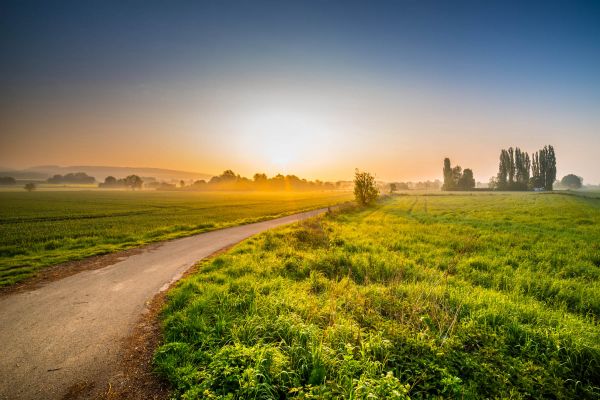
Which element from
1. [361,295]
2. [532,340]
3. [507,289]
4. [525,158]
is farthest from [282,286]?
[525,158]

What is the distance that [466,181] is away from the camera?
131125mm

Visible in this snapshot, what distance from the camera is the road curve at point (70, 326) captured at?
4824 millimetres

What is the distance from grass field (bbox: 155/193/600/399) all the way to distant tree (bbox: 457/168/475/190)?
465 feet

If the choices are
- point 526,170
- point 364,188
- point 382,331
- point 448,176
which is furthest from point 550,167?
point 382,331

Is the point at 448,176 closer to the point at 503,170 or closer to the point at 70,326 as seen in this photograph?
the point at 503,170

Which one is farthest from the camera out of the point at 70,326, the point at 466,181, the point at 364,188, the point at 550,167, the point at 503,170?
the point at 466,181

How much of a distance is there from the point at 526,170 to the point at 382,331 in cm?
15030

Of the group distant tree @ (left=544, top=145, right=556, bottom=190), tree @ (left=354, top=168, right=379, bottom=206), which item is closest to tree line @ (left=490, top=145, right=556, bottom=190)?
distant tree @ (left=544, top=145, right=556, bottom=190)

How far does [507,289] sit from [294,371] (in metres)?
9.32

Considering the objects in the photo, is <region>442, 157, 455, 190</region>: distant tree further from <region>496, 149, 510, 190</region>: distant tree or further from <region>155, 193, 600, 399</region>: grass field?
<region>155, 193, 600, 399</region>: grass field

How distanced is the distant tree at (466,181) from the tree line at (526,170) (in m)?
13.5

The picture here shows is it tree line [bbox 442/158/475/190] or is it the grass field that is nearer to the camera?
the grass field

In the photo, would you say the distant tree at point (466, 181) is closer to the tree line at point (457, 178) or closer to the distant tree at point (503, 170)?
the tree line at point (457, 178)

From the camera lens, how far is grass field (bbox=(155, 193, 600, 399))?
4.53 meters
